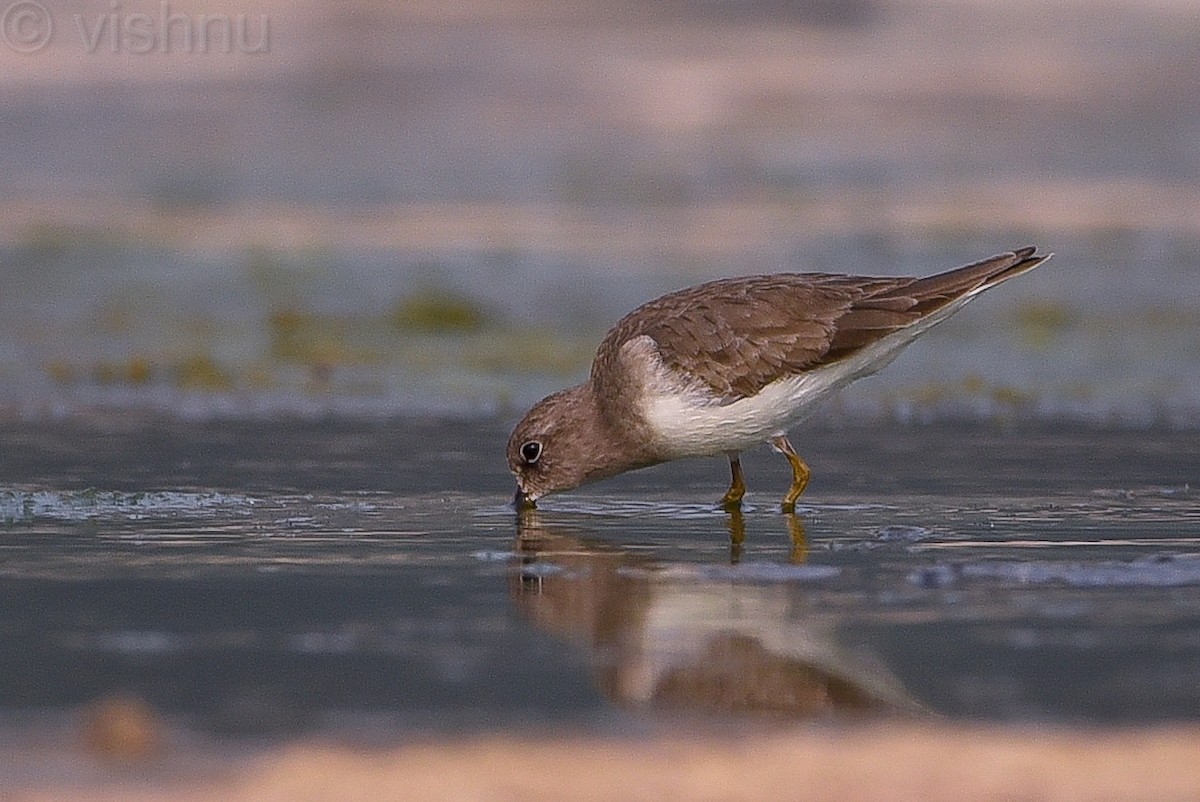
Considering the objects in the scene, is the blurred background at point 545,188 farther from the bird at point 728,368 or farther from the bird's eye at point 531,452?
the bird's eye at point 531,452

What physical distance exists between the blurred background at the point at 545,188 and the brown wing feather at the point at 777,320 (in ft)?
8.12

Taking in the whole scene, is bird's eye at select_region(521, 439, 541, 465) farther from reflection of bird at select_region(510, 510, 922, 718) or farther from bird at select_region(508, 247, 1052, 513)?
reflection of bird at select_region(510, 510, 922, 718)

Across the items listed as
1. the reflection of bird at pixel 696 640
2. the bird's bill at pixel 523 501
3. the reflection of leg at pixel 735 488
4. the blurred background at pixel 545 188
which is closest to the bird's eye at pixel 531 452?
the bird's bill at pixel 523 501

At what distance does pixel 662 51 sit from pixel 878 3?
330 cm

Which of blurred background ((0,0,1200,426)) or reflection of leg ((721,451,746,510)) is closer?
reflection of leg ((721,451,746,510))

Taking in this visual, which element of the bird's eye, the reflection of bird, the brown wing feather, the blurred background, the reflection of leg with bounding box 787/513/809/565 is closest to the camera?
the reflection of bird

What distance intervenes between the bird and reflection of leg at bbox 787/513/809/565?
0.23 meters

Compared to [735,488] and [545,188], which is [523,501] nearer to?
[735,488]

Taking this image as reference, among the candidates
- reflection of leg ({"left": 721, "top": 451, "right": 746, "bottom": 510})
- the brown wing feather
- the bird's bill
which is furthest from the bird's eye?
reflection of leg ({"left": 721, "top": 451, "right": 746, "bottom": 510})

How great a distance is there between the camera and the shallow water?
5.04 meters

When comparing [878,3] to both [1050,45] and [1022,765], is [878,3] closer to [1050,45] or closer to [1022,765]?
[1050,45]

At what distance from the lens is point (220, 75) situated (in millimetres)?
21609

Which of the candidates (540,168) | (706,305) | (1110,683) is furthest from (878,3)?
(1110,683)

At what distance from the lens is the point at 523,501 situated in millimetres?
8305
